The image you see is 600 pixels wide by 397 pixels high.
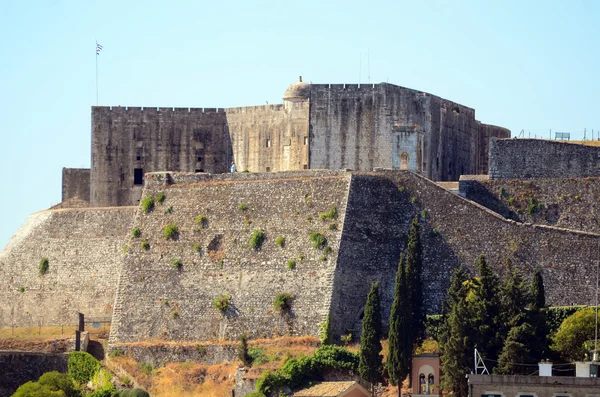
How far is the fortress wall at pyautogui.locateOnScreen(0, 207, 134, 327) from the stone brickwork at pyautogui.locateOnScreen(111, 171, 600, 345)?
13.8ft

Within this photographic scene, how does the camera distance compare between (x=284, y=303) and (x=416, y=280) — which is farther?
(x=284, y=303)

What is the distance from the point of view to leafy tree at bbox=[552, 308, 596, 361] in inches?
2776

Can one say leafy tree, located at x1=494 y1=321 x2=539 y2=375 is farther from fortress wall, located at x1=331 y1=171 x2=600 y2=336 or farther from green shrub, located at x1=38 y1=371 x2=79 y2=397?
green shrub, located at x1=38 y1=371 x2=79 y2=397

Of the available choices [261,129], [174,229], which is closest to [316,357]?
[174,229]

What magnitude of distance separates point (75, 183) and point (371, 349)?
2793cm

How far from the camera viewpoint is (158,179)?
8631cm

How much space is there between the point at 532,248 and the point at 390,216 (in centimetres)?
644

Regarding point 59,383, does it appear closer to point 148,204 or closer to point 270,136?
point 148,204

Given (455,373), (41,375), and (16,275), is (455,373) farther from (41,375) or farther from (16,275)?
(16,275)

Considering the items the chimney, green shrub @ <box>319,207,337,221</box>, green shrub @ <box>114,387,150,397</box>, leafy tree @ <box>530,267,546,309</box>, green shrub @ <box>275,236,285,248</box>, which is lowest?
green shrub @ <box>114,387,150,397</box>

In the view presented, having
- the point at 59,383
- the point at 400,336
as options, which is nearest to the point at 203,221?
the point at 59,383

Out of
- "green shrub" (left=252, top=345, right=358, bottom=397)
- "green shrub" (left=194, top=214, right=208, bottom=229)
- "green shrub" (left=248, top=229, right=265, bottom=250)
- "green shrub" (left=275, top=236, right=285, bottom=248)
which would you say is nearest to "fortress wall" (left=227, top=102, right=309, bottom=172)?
"green shrub" (left=194, top=214, right=208, bottom=229)

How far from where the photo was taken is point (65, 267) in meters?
89.6

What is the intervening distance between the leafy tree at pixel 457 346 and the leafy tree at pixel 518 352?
1354mm
